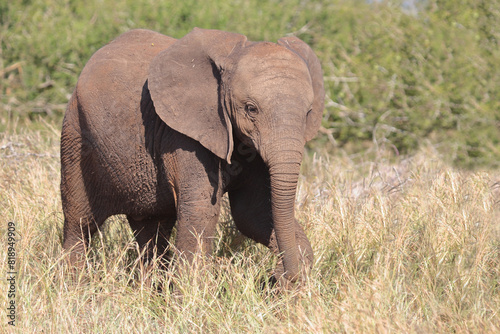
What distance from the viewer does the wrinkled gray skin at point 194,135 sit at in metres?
4.25

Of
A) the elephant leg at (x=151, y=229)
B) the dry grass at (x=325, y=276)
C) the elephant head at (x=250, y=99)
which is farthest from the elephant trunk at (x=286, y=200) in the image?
the elephant leg at (x=151, y=229)

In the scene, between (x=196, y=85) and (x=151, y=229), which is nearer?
(x=196, y=85)

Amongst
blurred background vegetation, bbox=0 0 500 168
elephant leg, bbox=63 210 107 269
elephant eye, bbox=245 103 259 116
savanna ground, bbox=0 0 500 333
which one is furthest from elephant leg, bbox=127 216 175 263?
blurred background vegetation, bbox=0 0 500 168

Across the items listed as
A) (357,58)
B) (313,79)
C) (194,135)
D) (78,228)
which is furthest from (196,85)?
(357,58)

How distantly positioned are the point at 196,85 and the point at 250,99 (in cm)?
51

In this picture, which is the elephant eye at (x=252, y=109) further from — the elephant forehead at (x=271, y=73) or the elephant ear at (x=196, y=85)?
the elephant ear at (x=196, y=85)

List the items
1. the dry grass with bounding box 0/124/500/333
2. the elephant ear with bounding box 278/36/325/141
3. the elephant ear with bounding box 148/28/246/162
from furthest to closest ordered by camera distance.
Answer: the elephant ear with bounding box 278/36/325/141 → the elephant ear with bounding box 148/28/246/162 → the dry grass with bounding box 0/124/500/333

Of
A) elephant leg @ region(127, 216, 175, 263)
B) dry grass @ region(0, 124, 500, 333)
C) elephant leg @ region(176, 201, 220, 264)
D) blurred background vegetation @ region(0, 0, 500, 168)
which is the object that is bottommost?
blurred background vegetation @ region(0, 0, 500, 168)

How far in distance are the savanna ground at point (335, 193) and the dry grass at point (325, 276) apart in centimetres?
2

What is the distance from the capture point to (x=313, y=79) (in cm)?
475

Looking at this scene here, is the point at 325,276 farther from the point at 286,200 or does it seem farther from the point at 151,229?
the point at 151,229

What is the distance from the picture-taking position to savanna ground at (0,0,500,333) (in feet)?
13.6

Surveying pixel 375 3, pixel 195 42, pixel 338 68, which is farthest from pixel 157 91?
pixel 375 3

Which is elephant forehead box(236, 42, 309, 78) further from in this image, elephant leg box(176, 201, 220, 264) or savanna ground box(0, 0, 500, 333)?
savanna ground box(0, 0, 500, 333)
